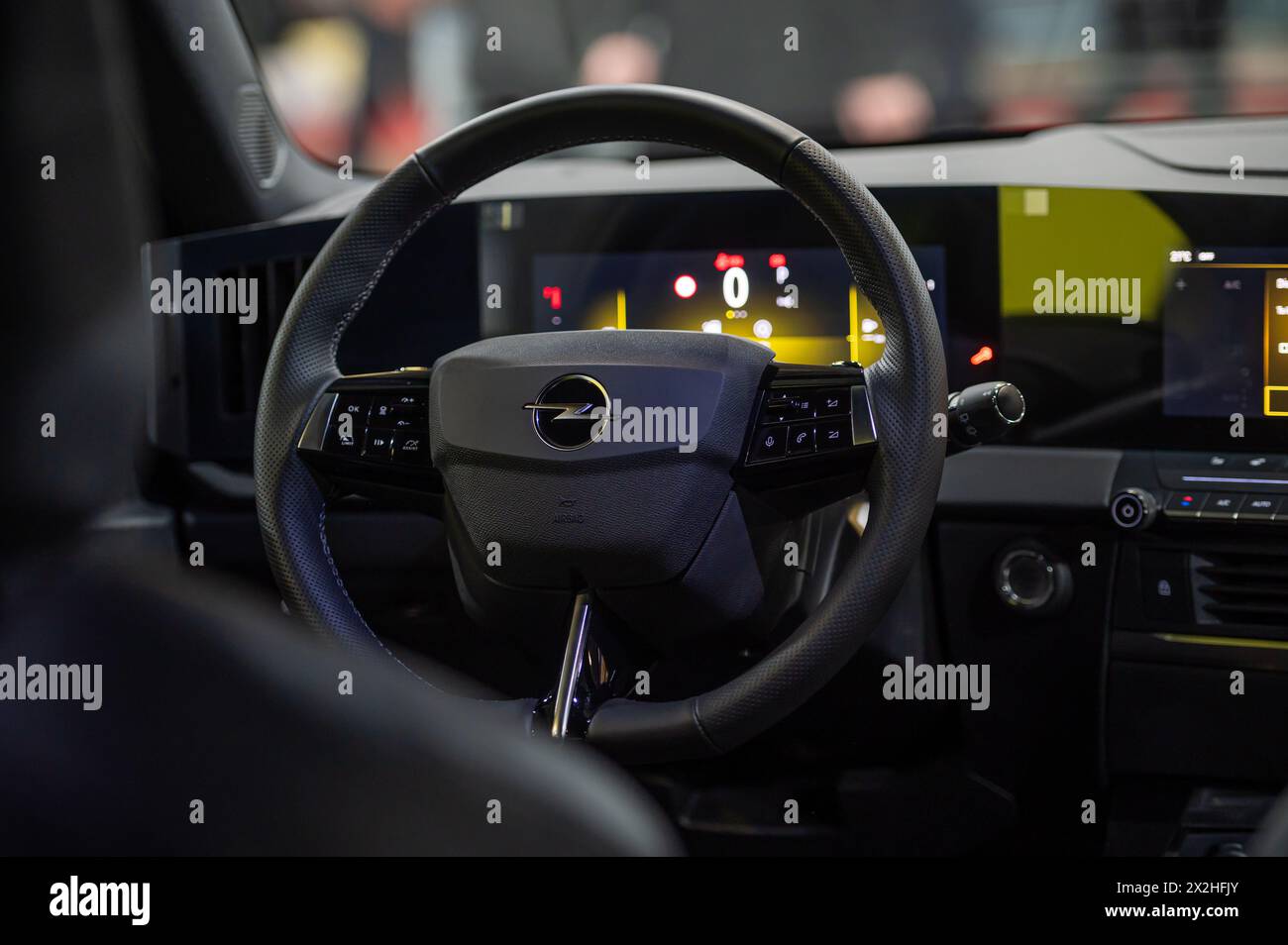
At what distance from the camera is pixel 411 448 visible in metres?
1.06

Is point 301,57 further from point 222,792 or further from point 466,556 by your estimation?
point 222,792

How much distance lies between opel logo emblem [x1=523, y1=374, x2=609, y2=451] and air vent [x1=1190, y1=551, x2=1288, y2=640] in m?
0.80

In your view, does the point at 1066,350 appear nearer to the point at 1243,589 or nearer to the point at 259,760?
the point at 1243,589

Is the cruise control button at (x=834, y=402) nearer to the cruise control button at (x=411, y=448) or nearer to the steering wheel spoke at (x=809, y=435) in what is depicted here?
the steering wheel spoke at (x=809, y=435)

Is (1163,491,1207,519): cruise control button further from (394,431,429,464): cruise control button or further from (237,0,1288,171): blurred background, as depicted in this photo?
(394,431,429,464): cruise control button

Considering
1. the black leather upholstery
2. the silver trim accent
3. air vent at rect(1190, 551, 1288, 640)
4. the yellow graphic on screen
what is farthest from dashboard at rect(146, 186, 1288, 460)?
the black leather upholstery

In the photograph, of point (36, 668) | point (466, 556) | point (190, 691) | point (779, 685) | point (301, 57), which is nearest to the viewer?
point (190, 691)

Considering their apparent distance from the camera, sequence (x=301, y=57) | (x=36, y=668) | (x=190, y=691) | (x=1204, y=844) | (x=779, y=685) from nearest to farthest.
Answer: (x=190, y=691)
(x=36, y=668)
(x=779, y=685)
(x=1204, y=844)
(x=301, y=57)

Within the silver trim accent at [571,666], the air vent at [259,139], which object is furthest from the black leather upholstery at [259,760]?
the air vent at [259,139]

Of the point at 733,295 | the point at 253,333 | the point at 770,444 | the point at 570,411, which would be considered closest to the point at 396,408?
the point at 570,411

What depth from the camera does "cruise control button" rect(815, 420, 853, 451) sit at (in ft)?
3.20
